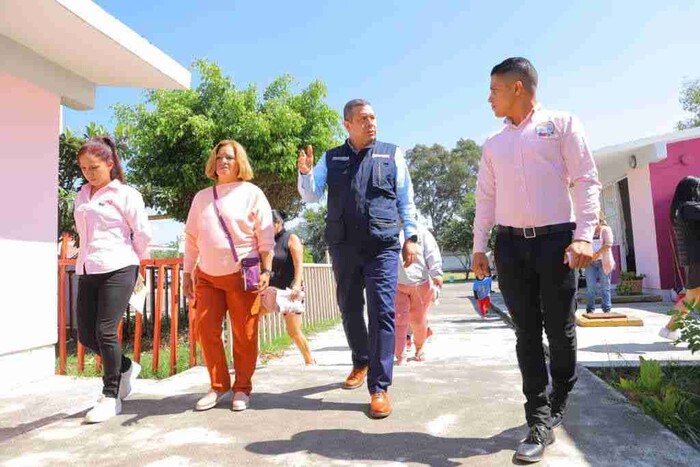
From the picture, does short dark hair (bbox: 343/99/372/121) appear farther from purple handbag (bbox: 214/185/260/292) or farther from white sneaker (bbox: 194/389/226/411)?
white sneaker (bbox: 194/389/226/411)

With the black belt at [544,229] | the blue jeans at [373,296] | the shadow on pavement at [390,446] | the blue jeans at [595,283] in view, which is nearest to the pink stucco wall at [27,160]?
the blue jeans at [373,296]

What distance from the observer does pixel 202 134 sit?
13.0 metres

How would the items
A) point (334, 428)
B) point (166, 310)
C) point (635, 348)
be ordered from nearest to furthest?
point (334, 428) → point (635, 348) → point (166, 310)

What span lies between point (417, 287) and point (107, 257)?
2.78 meters

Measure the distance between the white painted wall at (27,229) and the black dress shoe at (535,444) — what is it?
14.9 ft

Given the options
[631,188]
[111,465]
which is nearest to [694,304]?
[111,465]

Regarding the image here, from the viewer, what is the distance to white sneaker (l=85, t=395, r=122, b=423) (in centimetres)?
318

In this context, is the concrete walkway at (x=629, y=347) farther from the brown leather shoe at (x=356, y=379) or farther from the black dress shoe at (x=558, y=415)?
the brown leather shoe at (x=356, y=379)

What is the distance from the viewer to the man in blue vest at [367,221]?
3322 millimetres

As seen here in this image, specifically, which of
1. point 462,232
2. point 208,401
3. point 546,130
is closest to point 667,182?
point 546,130

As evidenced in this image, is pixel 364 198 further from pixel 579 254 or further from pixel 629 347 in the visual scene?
pixel 629 347

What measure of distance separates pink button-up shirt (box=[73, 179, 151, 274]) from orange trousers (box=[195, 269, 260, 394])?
0.46 metres

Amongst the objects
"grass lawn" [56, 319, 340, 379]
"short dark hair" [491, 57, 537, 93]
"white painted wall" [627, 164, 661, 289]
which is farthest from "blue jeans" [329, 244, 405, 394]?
"white painted wall" [627, 164, 661, 289]

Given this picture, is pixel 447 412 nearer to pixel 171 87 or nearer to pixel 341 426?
pixel 341 426
